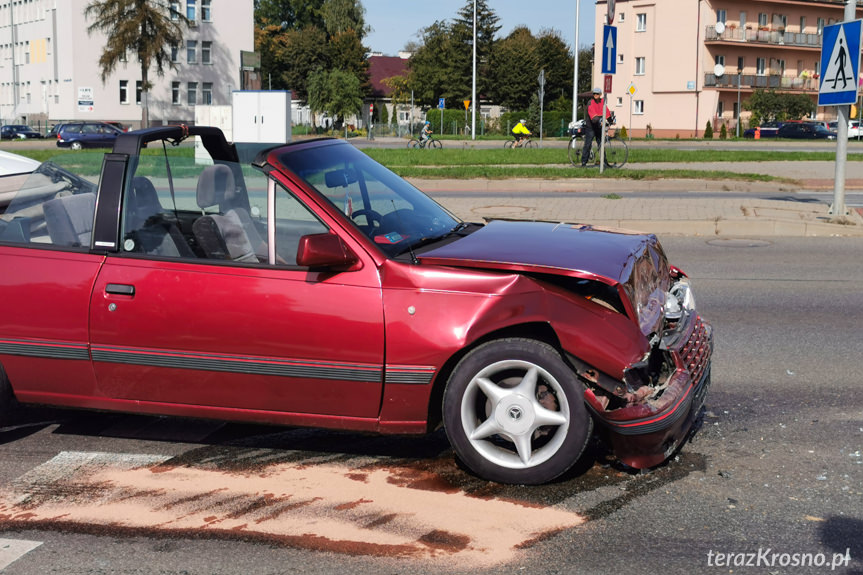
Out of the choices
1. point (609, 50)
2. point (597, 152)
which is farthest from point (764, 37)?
point (609, 50)

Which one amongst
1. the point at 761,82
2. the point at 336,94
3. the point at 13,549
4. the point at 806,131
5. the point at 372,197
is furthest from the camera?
the point at 761,82

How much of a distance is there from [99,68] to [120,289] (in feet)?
256

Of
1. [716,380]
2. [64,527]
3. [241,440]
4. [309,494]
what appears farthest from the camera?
[716,380]

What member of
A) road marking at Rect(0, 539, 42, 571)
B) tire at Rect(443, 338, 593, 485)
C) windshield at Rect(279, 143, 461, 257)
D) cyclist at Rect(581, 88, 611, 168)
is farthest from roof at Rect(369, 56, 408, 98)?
road marking at Rect(0, 539, 42, 571)

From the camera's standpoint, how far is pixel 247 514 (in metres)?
4.19

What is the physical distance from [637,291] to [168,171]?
2454 millimetres

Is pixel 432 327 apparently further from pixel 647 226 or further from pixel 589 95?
pixel 589 95

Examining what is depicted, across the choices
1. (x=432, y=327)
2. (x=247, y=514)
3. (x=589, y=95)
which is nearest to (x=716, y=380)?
(x=432, y=327)

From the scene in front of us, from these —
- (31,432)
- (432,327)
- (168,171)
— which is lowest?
(31,432)

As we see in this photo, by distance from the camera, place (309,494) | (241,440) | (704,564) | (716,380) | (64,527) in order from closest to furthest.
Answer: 1. (704,564)
2. (64,527)
3. (309,494)
4. (241,440)
5. (716,380)

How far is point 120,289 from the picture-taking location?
4.76 m

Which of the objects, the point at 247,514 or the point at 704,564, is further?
the point at 247,514

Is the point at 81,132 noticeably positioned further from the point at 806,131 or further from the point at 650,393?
the point at 650,393

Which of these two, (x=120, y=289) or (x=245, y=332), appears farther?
(x=120, y=289)
